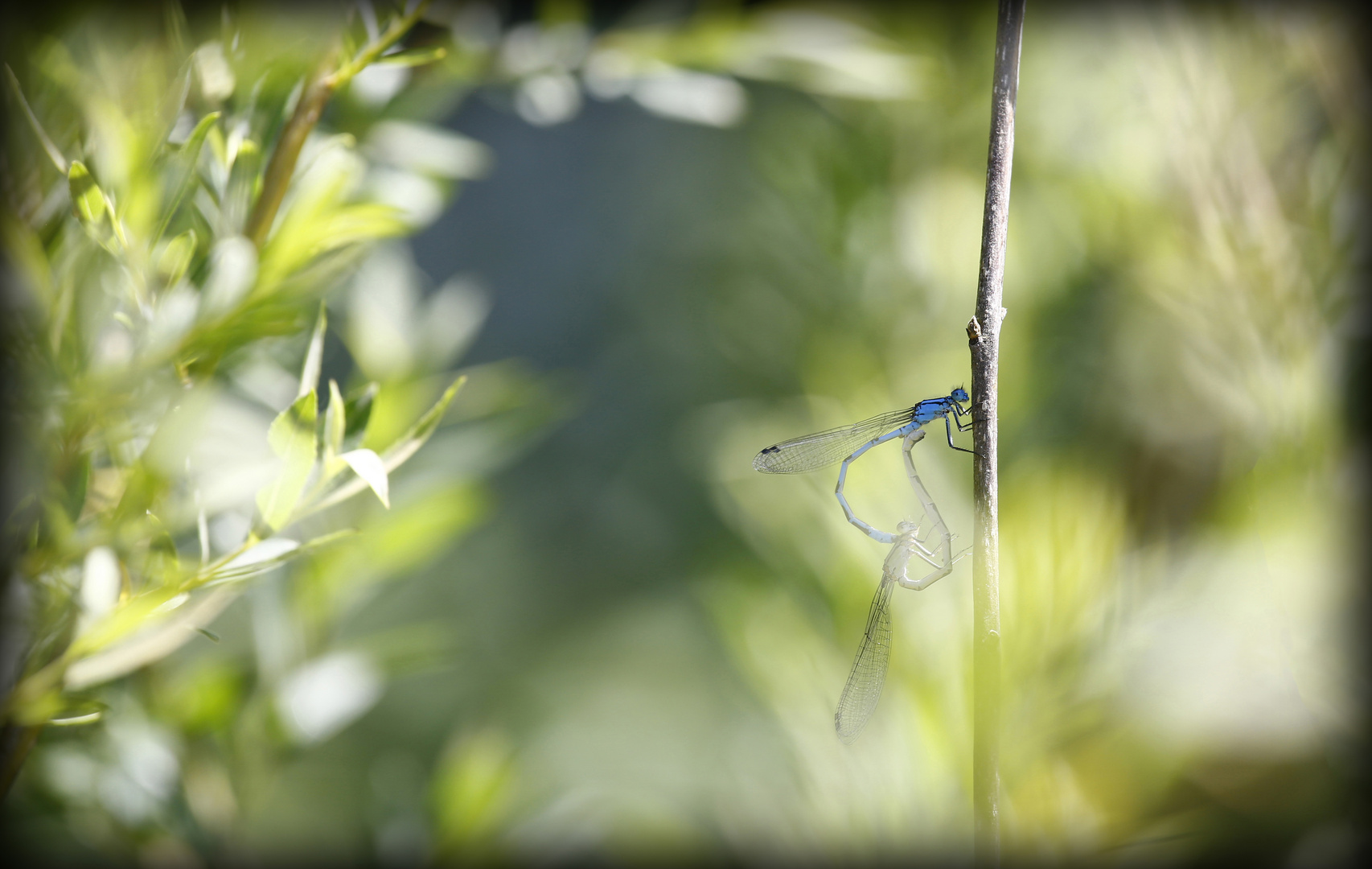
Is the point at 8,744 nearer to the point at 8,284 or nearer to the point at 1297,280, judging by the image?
the point at 8,284

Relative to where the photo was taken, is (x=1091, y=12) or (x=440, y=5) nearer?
(x=440, y=5)

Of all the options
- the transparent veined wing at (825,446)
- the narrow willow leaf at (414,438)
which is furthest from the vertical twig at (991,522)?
the transparent veined wing at (825,446)

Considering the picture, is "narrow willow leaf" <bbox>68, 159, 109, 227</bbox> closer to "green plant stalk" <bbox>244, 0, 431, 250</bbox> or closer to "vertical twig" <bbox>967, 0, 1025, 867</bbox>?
"green plant stalk" <bbox>244, 0, 431, 250</bbox>

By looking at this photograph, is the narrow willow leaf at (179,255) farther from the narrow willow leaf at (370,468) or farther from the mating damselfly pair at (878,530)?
the mating damselfly pair at (878,530)

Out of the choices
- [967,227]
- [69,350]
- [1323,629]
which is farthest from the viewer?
[967,227]

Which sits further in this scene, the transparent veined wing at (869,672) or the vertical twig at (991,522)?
the transparent veined wing at (869,672)

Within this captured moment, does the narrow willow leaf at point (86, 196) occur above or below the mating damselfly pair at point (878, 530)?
above

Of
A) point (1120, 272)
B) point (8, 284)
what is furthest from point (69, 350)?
point (1120, 272)
